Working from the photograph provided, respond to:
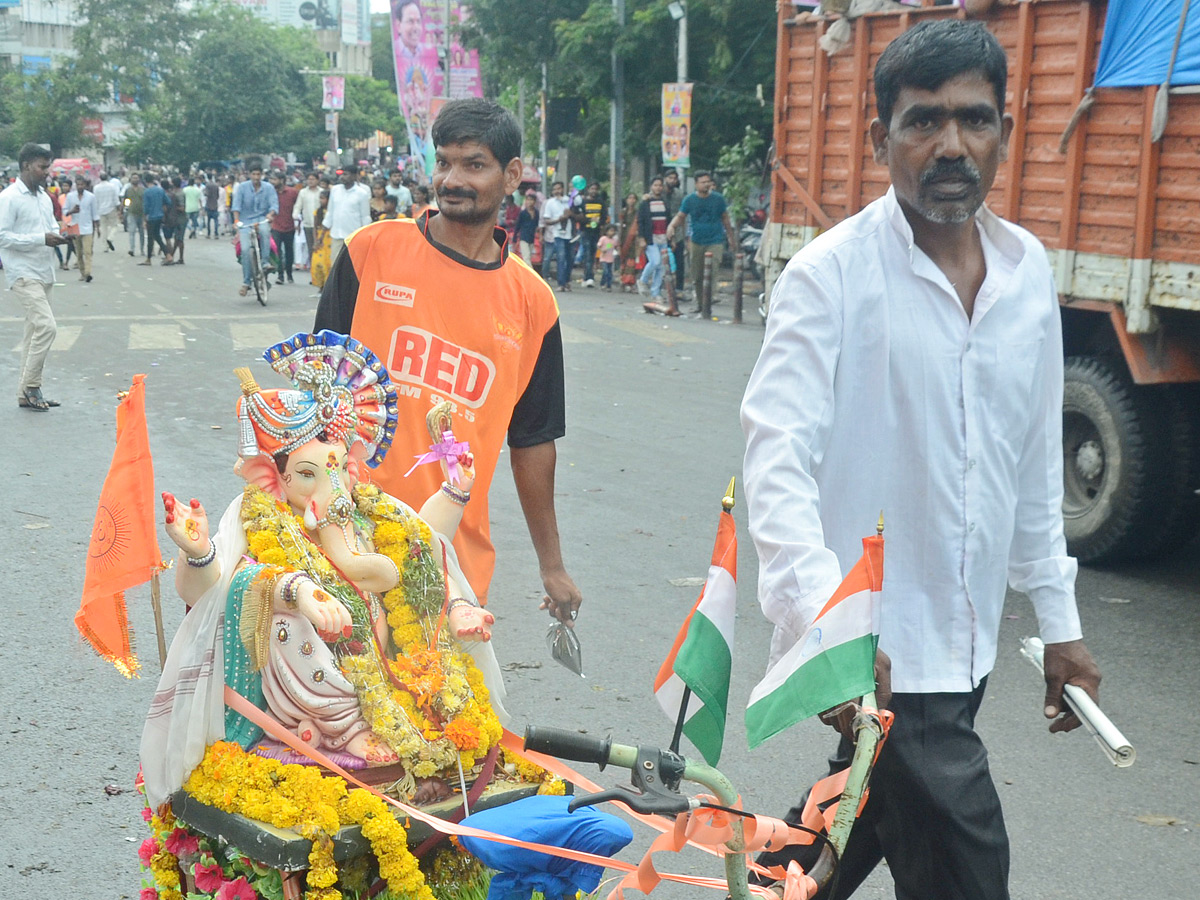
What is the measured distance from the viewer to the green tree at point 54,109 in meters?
66.1

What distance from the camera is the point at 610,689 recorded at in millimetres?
5133

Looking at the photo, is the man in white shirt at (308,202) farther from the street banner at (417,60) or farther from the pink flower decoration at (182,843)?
the pink flower decoration at (182,843)

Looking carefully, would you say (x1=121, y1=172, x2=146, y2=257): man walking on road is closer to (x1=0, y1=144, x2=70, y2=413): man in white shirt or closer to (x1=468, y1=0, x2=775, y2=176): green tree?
(x1=468, y1=0, x2=775, y2=176): green tree

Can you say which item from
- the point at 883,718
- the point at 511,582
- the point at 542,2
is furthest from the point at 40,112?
the point at 883,718

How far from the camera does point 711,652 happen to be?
6.74ft

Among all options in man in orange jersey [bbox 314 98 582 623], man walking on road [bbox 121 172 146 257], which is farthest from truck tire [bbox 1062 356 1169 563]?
man walking on road [bbox 121 172 146 257]

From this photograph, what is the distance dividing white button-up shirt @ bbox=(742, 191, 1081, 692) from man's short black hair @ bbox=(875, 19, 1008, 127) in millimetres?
215

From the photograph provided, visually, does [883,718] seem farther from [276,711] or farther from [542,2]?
[542,2]

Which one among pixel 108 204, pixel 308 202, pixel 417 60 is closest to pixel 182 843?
pixel 308 202

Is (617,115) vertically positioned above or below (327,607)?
above

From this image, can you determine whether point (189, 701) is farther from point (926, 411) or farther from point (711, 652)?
point (926, 411)

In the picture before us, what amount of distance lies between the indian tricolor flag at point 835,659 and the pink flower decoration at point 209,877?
128cm

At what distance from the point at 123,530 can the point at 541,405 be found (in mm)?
1304

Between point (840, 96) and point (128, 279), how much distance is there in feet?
54.5
